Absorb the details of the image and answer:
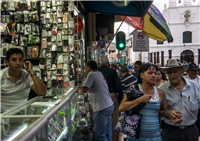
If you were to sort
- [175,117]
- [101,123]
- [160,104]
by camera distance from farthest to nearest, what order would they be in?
[101,123] → [160,104] → [175,117]

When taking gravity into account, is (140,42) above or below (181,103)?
above

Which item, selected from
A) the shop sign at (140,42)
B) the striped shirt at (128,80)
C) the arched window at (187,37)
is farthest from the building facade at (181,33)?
the striped shirt at (128,80)

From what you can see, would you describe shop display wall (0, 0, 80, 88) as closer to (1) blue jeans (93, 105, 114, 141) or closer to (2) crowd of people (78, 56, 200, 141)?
(2) crowd of people (78, 56, 200, 141)

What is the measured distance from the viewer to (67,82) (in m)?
4.99

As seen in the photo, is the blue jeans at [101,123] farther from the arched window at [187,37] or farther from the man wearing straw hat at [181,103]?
the arched window at [187,37]

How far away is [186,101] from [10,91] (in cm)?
258

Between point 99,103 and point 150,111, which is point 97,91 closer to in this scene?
point 99,103

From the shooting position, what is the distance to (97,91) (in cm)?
438

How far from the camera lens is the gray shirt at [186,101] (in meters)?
3.08

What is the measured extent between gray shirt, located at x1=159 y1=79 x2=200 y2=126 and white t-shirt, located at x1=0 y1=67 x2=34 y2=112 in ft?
7.16

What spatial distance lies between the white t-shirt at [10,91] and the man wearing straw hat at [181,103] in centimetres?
218

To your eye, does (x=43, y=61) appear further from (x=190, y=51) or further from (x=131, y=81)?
(x=190, y=51)

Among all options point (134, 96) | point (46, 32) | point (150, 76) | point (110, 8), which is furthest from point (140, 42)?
point (134, 96)

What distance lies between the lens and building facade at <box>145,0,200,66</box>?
38.4 meters
